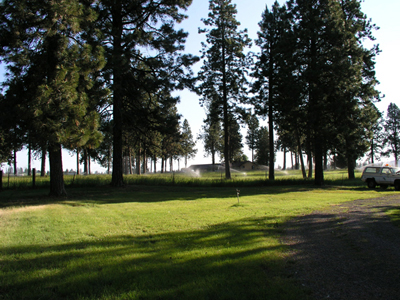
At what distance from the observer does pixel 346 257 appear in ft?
18.2

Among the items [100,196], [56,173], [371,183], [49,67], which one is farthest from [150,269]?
[371,183]

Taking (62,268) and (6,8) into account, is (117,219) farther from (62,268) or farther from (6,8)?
(6,8)

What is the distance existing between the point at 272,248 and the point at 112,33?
54.6 feet

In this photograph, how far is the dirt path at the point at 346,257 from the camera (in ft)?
13.6

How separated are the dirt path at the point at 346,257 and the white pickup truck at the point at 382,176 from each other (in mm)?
17351

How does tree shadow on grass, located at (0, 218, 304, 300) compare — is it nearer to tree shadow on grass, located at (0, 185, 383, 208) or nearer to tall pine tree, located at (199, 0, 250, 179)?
tree shadow on grass, located at (0, 185, 383, 208)

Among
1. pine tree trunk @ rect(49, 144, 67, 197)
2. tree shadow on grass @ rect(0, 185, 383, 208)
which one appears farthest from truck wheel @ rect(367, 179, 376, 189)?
pine tree trunk @ rect(49, 144, 67, 197)

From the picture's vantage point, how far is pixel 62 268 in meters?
4.96

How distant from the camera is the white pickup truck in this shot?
23312mm

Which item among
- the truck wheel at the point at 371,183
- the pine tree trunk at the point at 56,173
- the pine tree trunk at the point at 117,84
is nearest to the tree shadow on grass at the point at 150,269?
the pine tree trunk at the point at 56,173

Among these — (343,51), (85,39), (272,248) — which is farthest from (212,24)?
(272,248)

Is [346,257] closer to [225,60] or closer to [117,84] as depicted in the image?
[117,84]

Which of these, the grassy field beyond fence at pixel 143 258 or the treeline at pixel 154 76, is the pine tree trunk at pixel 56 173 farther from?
the grassy field beyond fence at pixel 143 258

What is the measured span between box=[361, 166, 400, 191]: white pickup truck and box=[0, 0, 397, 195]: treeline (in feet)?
8.36
